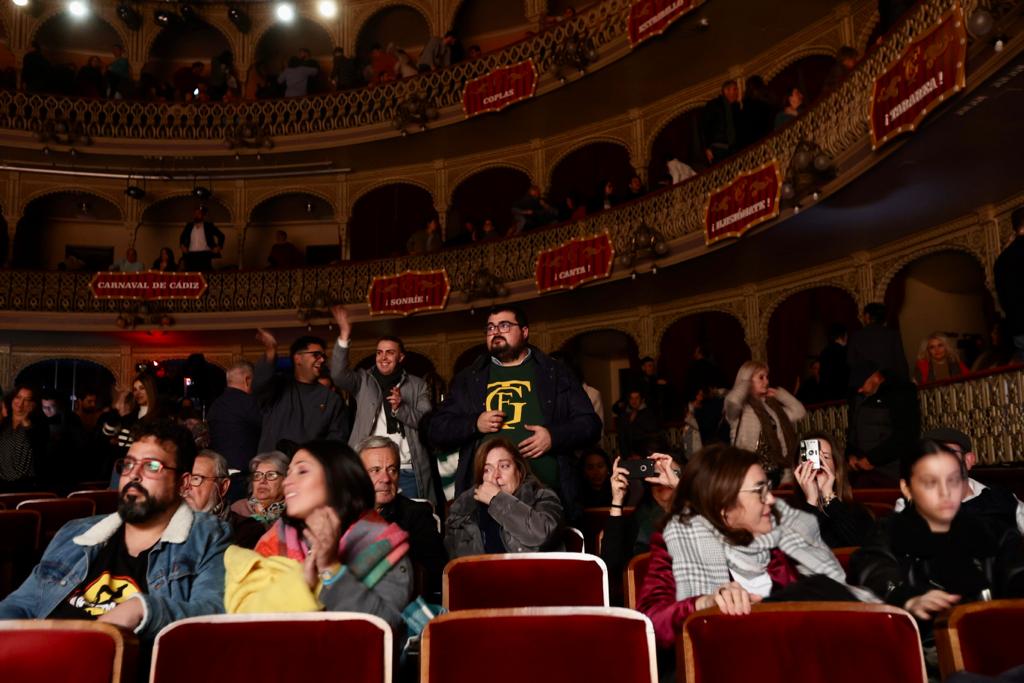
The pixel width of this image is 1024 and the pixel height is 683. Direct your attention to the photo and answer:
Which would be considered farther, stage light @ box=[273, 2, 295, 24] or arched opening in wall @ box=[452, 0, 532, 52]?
stage light @ box=[273, 2, 295, 24]

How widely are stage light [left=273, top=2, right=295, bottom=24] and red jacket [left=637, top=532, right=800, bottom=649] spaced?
57.7 feet

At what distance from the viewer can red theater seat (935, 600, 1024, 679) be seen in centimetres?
207

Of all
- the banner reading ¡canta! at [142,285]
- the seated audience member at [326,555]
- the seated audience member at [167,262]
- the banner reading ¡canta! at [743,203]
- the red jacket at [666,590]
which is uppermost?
the seated audience member at [167,262]

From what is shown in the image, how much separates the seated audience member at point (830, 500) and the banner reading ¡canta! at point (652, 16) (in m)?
8.68

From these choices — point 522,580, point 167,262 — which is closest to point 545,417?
point 522,580

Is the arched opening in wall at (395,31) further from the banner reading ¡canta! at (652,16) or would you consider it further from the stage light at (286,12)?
the banner reading ¡canta! at (652,16)

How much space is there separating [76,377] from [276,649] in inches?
696

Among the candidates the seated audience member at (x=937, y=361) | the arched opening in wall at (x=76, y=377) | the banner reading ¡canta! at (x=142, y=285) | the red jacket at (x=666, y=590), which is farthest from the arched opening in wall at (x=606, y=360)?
the red jacket at (x=666, y=590)

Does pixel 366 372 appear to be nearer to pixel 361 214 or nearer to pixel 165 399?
pixel 165 399

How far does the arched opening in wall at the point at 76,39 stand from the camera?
18.0 meters

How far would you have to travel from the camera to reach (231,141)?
53.7 ft

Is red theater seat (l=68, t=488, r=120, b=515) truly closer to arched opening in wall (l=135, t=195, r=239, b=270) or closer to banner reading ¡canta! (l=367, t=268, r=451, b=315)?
banner reading ¡canta! (l=367, t=268, r=451, b=315)

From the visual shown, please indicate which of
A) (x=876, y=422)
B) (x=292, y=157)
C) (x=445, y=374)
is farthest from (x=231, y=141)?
(x=876, y=422)

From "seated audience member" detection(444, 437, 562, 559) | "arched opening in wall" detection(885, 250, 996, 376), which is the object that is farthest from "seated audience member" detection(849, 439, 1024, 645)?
"arched opening in wall" detection(885, 250, 996, 376)
